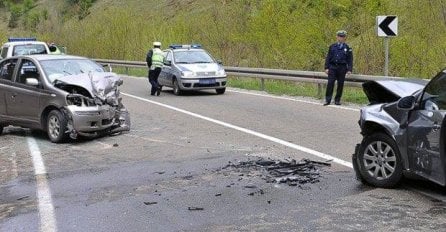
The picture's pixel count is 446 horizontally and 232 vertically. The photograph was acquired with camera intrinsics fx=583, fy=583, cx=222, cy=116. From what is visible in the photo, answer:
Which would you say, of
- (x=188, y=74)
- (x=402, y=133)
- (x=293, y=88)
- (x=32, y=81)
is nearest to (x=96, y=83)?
(x=32, y=81)

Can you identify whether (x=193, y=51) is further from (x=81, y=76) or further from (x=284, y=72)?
(x=81, y=76)

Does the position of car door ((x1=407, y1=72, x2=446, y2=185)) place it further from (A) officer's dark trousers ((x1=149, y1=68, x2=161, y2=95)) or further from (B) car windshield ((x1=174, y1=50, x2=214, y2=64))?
(B) car windshield ((x1=174, y1=50, x2=214, y2=64))

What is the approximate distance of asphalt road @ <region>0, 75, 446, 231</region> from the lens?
5.47m

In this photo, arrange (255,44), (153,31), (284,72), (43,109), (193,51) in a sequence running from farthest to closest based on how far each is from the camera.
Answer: (153,31)
(255,44)
(193,51)
(284,72)
(43,109)

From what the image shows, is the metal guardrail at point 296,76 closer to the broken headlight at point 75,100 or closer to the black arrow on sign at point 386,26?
the black arrow on sign at point 386,26

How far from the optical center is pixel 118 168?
8156 millimetres

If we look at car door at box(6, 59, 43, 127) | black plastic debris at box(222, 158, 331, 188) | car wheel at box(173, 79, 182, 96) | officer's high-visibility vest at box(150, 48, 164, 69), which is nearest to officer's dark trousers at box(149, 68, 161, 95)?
officer's high-visibility vest at box(150, 48, 164, 69)

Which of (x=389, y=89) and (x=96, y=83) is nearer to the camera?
(x=389, y=89)

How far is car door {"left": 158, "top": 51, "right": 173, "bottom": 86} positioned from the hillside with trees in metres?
5.44

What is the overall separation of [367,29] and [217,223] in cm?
1630

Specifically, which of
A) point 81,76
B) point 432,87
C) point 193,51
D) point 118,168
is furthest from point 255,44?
point 432,87

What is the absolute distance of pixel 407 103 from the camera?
6164mm

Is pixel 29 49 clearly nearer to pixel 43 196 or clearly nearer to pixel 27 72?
pixel 27 72

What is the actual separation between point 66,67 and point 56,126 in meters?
1.46
